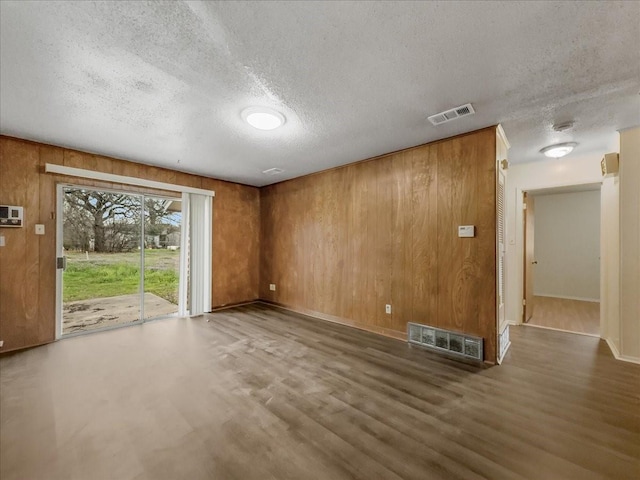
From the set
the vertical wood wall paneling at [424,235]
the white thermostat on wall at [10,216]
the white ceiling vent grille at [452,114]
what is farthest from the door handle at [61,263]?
the white ceiling vent grille at [452,114]

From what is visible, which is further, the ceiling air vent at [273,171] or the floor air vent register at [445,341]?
the ceiling air vent at [273,171]

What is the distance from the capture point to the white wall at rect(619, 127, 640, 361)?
279 cm

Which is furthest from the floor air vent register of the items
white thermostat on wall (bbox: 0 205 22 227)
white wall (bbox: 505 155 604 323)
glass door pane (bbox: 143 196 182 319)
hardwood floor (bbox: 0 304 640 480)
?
white thermostat on wall (bbox: 0 205 22 227)

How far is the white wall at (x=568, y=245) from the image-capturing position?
19.1ft

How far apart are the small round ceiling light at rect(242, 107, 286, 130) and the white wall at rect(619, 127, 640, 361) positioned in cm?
379

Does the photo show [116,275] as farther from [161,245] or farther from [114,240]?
[161,245]

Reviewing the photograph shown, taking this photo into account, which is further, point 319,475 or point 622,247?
point 622,247

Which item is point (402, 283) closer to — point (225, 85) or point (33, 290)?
point (225, 85)

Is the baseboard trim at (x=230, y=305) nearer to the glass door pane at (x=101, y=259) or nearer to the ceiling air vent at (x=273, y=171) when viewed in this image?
the glass door pane at (x=101, y=259)

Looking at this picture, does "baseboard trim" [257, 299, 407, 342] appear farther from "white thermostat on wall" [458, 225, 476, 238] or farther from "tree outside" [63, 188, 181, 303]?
"tree outside" [63, 188, 181, 303]

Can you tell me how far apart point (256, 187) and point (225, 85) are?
3.81 meters

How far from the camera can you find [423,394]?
7.20ft

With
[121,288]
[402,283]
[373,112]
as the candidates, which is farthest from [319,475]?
[121,288]

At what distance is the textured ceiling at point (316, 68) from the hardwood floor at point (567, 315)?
272 centimetres
